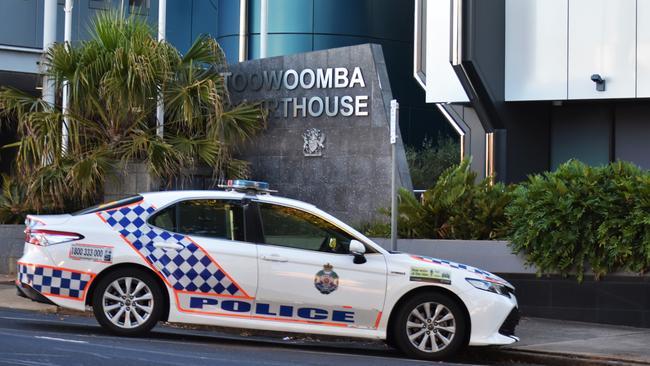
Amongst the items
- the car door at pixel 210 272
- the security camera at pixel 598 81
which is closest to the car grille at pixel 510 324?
the car door at pixel 210 272

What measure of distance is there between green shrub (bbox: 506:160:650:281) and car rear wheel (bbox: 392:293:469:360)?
143 inches

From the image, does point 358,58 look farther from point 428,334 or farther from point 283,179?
point 428,334

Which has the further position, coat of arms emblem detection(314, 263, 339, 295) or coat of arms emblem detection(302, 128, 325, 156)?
coat of arms emblem detection(302, 128, 325, 156)

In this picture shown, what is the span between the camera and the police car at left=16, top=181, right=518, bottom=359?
1080 cm

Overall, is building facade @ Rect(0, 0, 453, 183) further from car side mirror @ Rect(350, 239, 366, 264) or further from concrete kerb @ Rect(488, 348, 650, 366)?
car side mirror @ Rect(350, 239, 366, 264)

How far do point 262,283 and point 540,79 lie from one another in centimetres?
1071

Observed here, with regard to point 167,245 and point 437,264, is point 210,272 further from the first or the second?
point 437,264

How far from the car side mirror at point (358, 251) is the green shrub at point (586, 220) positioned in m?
3.93

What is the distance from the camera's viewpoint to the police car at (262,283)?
1080 centimetres

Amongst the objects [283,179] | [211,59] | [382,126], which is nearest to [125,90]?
[211,59]

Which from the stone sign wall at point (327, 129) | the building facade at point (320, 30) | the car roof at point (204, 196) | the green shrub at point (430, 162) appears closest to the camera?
the car roof at point (204, 196)

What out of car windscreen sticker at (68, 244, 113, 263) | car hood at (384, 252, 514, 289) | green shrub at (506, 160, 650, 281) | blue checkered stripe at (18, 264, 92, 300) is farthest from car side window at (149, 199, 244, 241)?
green shrub at (506, 160, 650, 281)

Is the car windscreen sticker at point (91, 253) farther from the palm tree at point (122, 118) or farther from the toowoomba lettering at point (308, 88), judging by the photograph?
the toowoomba lettering at point (308, 88)

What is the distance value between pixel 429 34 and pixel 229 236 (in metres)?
11.4
